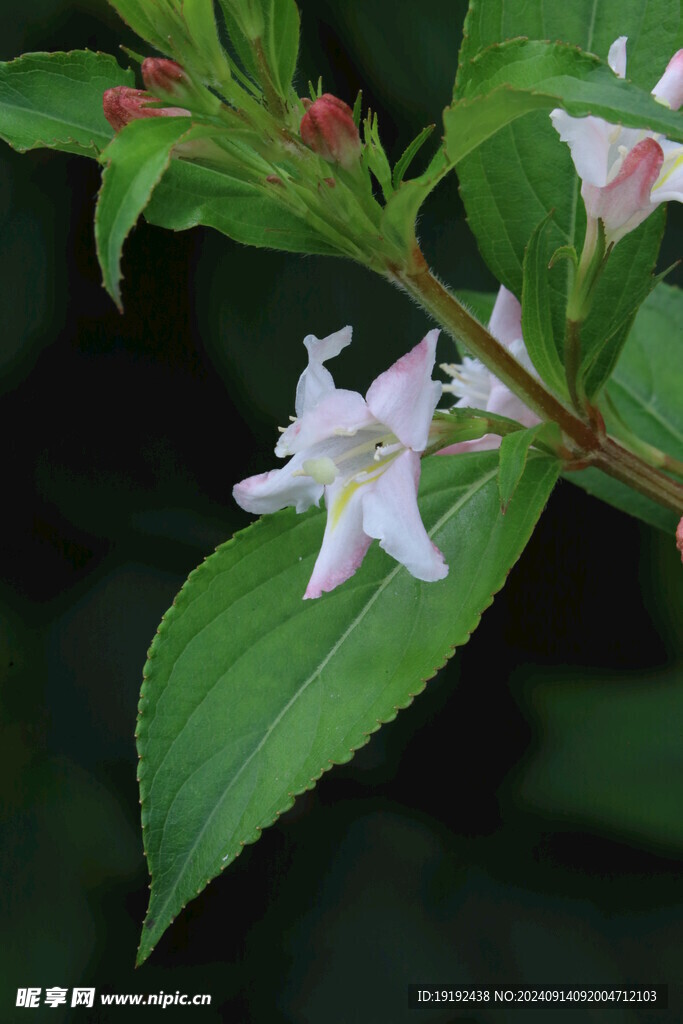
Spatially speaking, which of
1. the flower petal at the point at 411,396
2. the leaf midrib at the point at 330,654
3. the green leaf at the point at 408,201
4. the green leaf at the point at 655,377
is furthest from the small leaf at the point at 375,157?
the green leaf at the point at 655,377

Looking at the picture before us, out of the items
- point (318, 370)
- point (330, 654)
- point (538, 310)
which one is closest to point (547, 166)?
point (538, 310)

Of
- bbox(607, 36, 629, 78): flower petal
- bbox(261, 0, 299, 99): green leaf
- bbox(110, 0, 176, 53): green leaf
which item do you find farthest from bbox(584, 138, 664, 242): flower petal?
bbox(110, 0, 176, 53): green leaf

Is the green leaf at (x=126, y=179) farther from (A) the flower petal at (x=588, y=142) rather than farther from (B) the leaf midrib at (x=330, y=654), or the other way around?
(B) the leaf midrib at (x=330, y=654)

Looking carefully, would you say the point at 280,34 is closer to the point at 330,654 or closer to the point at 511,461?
the point at 511,461

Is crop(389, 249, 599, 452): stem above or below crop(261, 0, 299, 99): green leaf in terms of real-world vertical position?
below

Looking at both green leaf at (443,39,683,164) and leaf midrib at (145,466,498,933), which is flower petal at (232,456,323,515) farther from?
green leaf at (443,39,683,164)
